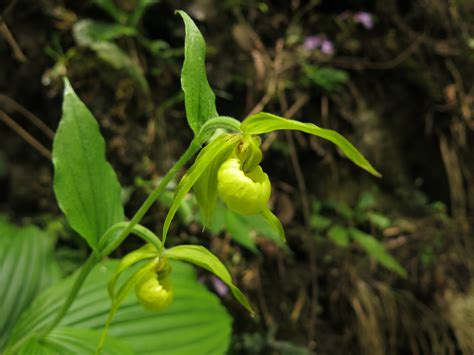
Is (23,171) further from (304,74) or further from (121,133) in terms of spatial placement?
(304,74)

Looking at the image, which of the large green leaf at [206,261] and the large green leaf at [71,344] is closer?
the large green leaf at [206,261]

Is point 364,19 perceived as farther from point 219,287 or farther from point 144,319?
point 144,319

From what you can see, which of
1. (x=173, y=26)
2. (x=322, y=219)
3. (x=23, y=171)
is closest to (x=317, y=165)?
(x=322, y=219)

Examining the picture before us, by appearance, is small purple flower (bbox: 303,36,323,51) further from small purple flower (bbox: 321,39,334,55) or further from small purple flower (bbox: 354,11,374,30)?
small purple flower (bbox: 354,11,374,30)

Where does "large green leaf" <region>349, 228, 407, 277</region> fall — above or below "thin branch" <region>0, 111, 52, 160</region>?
below

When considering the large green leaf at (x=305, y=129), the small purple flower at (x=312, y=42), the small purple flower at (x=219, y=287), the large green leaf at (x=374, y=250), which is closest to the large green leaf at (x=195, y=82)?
the large green leaf at (x=305, y=129)

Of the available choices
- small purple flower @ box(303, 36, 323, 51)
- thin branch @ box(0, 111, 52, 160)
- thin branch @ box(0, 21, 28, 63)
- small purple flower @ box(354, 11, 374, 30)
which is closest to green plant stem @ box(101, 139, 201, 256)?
thin branch @ box(0, 111, 52, 160)

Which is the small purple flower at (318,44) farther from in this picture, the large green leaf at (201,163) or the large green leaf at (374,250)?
the large green leaf at (201,163)
